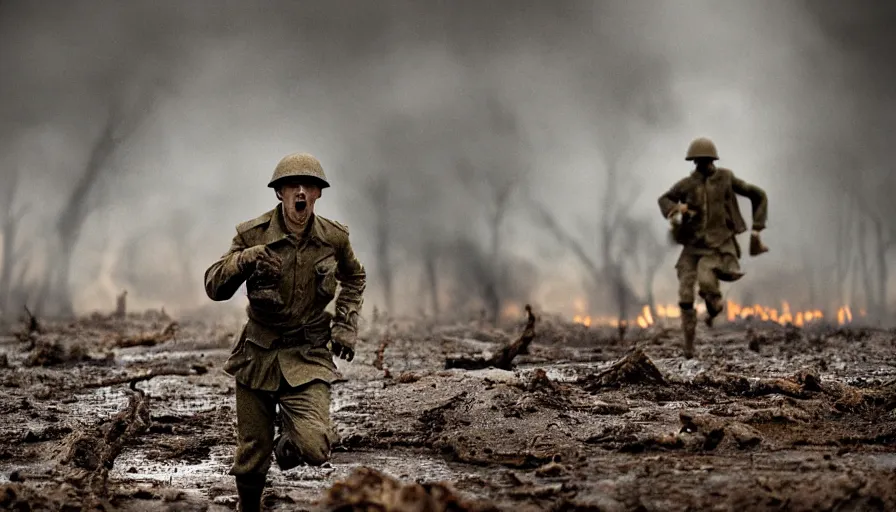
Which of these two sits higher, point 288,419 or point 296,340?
point 296,340

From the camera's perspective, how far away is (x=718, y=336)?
17.7 meters

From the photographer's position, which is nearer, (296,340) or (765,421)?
(296,340)

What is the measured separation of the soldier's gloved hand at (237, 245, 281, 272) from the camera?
4.77 metres

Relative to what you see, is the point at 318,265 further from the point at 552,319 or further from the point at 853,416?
the point at 552,319

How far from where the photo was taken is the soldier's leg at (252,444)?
16.1 feet

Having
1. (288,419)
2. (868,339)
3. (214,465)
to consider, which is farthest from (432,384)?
(868,339)

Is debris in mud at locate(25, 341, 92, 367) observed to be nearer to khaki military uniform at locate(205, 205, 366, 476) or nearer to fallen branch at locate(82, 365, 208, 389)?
fallen branch at locate(82, 365, 208, 389)

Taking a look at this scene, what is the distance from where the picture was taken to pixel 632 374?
8.53m

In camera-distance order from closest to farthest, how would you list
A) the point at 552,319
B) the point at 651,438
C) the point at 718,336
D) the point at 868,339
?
the point at 651,438, the point at 868,339, the point at 718,336, the point at 552,319

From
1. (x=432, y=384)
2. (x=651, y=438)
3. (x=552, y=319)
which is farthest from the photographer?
(x=552, y=319)

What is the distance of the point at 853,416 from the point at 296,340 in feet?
15.1

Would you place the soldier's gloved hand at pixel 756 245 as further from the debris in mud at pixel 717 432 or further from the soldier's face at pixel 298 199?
the soldier's face at pixel 298 199

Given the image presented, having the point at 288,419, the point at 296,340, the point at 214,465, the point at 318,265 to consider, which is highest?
the point at 318,265

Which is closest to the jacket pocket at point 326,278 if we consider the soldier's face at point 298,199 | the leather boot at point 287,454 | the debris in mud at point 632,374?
the soldier's face at point 298,199
